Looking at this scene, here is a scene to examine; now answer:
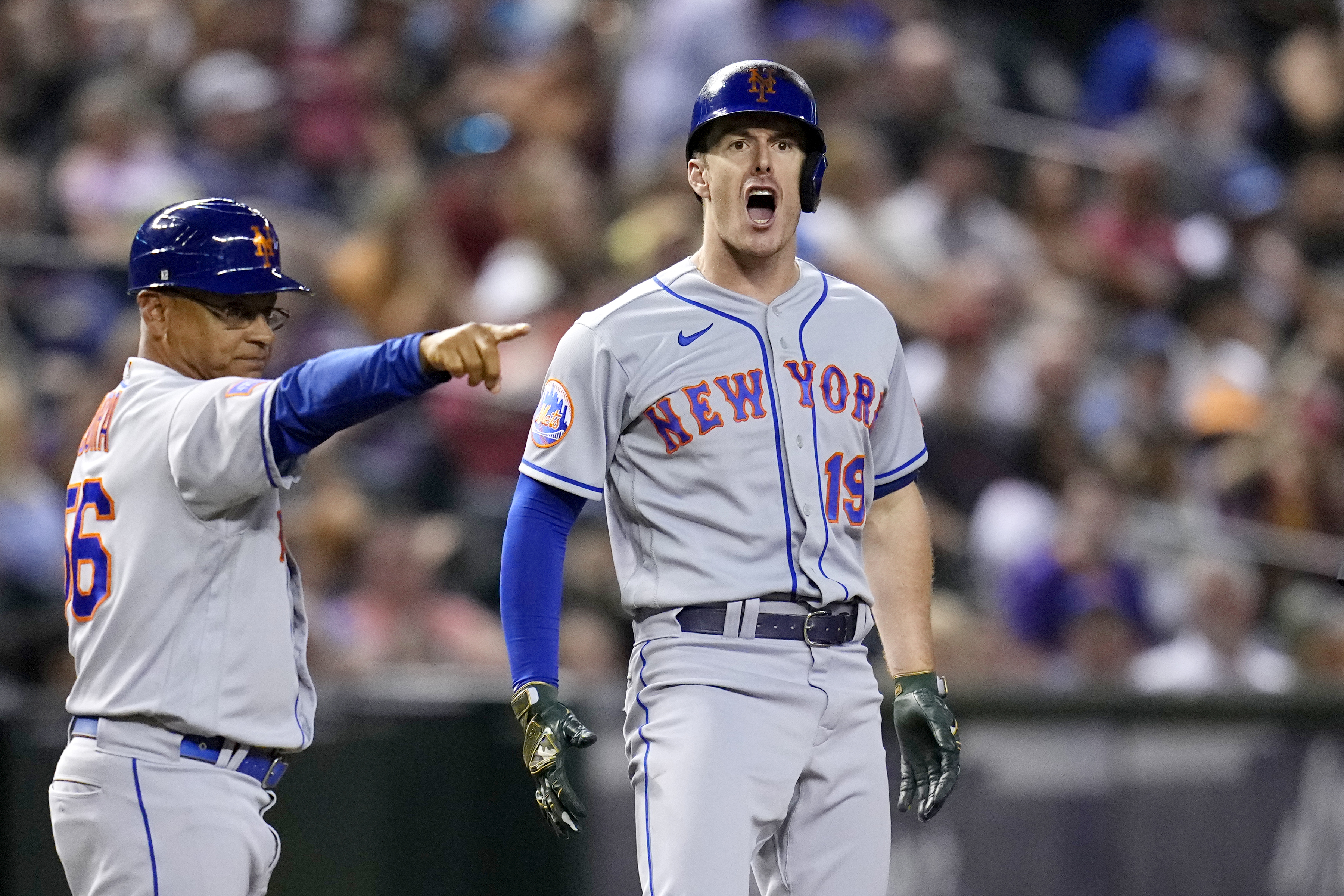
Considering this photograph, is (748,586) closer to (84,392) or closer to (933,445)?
(84,392)

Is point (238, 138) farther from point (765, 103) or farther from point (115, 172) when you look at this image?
point (765, 103)

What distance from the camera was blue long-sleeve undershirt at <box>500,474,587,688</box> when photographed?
10.5 feet

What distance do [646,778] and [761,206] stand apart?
3.51 feet

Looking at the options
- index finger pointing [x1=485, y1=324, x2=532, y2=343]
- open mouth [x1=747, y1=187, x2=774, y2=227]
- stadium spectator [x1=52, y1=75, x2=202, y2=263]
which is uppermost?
stadium spectator [x1=52, y1=75, x2=202, y2=263]

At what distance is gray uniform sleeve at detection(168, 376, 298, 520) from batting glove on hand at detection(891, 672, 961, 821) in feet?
4.06

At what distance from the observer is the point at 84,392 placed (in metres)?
6.32

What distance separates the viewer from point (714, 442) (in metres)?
3.21

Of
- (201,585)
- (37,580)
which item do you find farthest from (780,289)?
(37,580)

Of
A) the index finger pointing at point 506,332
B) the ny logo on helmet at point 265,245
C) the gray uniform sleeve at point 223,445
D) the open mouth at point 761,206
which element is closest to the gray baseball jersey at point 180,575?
the gray uniform sleeve at point 223,445

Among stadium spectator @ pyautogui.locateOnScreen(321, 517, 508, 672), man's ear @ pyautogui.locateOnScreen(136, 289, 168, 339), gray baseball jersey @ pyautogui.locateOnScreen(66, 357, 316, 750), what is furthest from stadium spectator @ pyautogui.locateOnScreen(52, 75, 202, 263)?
gray baseball jersey @ pyautogui.locateOnScreen(66, 357, 316, 750)

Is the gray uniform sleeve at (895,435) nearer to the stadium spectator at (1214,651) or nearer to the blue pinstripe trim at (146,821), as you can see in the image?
the blue pinstripe trim at (146,821)

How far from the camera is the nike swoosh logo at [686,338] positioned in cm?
328

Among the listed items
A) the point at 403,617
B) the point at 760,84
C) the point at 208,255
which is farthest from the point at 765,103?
→ the point at 403,617

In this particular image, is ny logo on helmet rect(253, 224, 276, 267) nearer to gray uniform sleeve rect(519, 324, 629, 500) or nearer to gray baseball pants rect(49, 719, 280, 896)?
gray uniform sleeve rect(519, 324, 629, 500)
